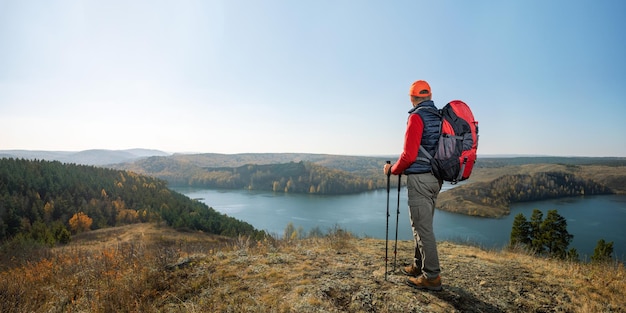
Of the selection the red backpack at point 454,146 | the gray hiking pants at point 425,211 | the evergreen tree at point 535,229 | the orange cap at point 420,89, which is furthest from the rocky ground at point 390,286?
the evergreen tree at point 535,229

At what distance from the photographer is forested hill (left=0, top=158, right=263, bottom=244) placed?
56778 millimetres

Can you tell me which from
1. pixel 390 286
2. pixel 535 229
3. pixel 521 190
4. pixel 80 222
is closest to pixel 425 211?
pixel 390 286

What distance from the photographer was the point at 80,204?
72812 millimetres

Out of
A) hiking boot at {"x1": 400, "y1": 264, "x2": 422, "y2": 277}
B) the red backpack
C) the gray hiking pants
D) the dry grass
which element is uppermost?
the red backpack

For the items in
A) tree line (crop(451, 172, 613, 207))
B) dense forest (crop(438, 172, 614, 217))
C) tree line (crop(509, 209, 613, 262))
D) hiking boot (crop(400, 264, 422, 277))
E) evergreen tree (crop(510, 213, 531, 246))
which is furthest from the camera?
tree line (crop(451, 172, 613, 207))

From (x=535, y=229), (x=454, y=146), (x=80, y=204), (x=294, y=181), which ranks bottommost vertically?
(x=294, y=181)

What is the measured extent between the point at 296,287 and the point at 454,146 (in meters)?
3.26

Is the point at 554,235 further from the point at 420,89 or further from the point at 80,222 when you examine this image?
the point at 80,222

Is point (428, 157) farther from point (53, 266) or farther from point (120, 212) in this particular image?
point (120, 212)

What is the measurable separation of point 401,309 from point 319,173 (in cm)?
17288

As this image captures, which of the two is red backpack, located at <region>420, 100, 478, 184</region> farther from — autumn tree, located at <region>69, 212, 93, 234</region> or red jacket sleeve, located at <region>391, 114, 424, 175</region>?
autumn tree, located at <region>69, 212, 93, 234</region>

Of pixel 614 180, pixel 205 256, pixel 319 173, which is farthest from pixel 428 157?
pixel 614 180

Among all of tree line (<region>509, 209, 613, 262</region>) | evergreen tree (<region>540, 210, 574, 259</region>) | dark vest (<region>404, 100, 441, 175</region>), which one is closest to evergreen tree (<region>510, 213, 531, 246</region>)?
tree line (<region>509, 209, 613, 262</region>)

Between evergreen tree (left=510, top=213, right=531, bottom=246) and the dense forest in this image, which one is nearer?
evergreen tree (left=510, top=213, right=531, bottom=246)
